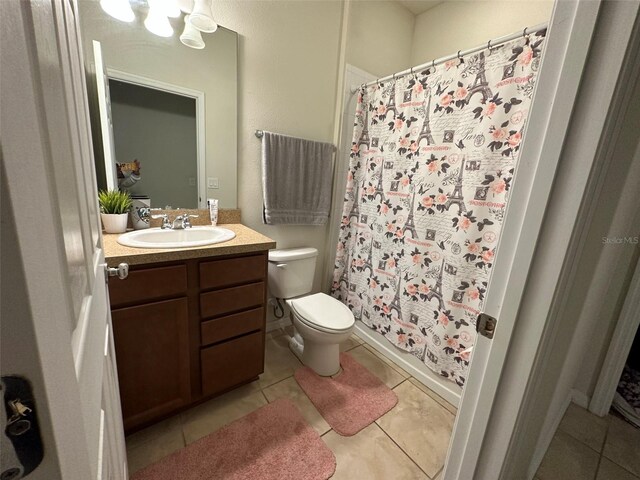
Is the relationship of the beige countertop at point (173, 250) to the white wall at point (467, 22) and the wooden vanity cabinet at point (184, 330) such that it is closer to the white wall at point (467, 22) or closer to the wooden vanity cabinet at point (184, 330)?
the wooden vanity cabinet at point (184, 330)

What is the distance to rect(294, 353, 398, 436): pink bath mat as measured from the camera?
4.68ft

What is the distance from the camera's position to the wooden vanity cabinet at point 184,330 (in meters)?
1.09

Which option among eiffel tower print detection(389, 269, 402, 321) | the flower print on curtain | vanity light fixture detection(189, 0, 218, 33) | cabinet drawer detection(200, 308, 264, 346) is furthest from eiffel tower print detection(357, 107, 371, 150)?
cabinet drawer detection(200, 308, 264, 346)

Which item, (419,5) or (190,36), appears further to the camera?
(419,5)

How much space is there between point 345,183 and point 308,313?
3.56ft

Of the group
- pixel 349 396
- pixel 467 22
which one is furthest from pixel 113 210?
pixel 467 22

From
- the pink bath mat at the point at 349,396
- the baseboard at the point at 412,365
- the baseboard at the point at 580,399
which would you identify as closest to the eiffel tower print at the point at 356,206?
the baseboard at the point at 412,365

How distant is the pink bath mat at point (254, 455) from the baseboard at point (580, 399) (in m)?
1.57

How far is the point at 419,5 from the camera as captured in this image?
2.06 m

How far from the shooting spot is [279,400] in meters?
1.52

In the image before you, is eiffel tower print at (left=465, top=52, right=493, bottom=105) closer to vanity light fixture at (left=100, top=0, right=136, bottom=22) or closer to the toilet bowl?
the toilet bowl

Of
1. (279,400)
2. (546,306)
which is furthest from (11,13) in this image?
(279,400)

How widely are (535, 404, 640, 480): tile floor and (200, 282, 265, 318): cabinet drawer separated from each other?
4.99ft

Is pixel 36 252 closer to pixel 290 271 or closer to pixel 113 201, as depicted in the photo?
pixel 113 201
